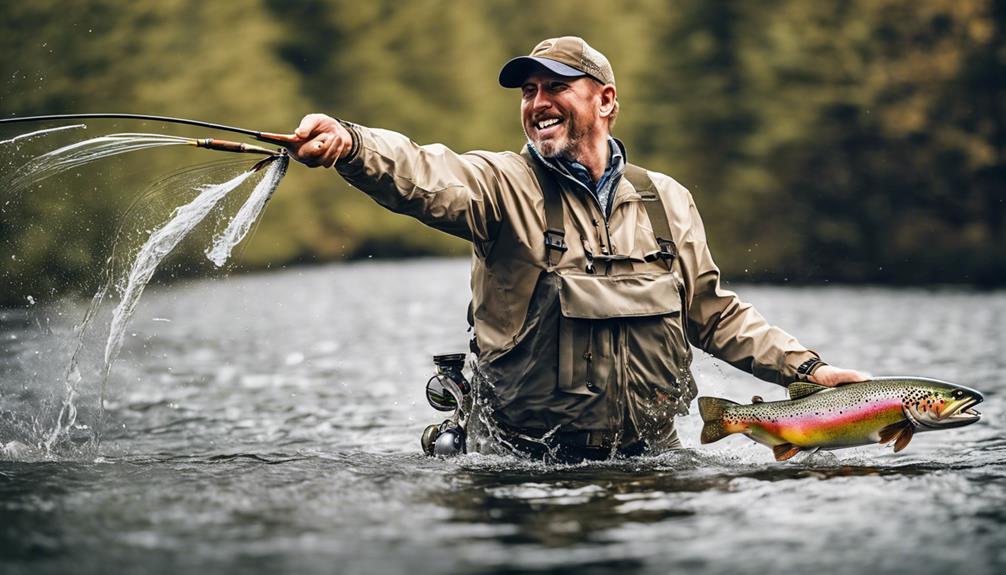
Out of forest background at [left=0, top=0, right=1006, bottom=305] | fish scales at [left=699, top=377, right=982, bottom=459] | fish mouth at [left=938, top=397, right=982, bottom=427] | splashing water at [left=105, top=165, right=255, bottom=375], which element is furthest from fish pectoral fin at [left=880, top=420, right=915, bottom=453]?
forest background at [left=0, top=0, right=1006, bottom=305]

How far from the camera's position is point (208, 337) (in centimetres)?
1551

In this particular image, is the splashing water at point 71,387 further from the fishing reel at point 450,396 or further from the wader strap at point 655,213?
the wader strap at point 655,213

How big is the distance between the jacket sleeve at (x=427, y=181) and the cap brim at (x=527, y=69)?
0.38 m

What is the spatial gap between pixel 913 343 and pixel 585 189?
31.3 feet

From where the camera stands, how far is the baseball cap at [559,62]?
217 inches

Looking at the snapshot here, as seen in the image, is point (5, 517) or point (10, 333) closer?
point (5, 517)

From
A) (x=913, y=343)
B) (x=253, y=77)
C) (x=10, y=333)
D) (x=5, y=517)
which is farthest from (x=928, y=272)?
(x=5, y=517)

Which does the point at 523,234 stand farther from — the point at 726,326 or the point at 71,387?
the point at 71,387

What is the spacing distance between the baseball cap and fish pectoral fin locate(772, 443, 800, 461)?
1.80 metres

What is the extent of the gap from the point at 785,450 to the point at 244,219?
2.56 meters

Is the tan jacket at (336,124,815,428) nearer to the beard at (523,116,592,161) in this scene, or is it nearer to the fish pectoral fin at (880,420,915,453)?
the beard at (523,116,592,161)

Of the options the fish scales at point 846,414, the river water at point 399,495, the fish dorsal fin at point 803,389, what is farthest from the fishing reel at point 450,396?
the fish dorsal fin at point 803,389

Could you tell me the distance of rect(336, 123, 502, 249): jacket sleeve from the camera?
4.86 metres

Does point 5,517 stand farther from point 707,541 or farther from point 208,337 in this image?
point 208,337
